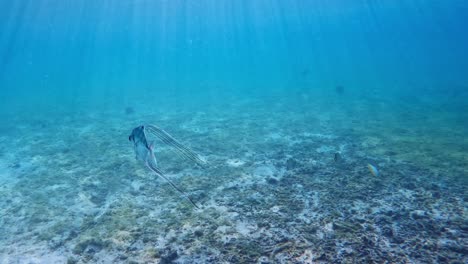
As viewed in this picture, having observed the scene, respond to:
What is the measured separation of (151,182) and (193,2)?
59.3m

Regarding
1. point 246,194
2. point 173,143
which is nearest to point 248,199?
point 246,194

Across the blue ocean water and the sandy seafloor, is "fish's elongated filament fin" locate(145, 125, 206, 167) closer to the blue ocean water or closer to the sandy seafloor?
the blue ocean water

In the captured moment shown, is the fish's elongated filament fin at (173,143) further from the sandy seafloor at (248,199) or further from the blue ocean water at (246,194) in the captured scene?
the sandy seafloor at (248,199)

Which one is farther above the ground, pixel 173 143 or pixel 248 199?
pixel 173 143

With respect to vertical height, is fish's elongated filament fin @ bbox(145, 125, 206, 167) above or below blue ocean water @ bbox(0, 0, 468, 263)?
above

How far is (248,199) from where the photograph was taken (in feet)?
20.8

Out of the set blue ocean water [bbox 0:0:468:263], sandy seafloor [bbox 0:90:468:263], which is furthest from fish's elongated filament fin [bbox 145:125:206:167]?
sandy seafloor [bbox 0:90:468:263]

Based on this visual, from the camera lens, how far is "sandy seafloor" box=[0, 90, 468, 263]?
4.69 m

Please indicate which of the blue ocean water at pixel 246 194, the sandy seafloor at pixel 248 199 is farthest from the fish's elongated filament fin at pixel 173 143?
the sandy seafloor at pixel 248 199

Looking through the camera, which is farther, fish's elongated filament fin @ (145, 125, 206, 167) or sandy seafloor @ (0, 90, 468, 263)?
sandy seafloor @ (0, 90, 468, 263)

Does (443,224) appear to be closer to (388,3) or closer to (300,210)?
(300,210)

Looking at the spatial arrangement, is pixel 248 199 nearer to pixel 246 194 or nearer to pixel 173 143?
pixel 246 194

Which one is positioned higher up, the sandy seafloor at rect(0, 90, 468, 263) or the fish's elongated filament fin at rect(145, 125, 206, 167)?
the fish's elongated filament fin at rect(145, 125, 206, 167)

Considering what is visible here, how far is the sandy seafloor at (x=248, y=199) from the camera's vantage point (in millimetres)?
4691
